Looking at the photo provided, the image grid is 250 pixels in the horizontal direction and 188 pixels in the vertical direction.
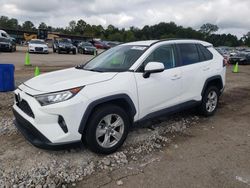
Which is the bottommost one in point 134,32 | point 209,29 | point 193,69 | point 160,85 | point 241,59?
point 160,85

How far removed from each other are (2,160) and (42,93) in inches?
44.8

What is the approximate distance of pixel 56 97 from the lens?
352 cm

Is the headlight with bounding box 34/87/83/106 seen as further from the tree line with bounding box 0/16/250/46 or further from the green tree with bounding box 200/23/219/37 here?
the green tree with bounding box 200/23/219/37

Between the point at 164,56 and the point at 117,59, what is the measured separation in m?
0.86

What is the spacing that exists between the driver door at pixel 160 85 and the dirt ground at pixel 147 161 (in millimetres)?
607

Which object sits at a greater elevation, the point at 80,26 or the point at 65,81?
the point at 80,26

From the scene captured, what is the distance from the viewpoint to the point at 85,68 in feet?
15.9

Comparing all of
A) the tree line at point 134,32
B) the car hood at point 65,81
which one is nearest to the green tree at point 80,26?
the tree line at point 134,32

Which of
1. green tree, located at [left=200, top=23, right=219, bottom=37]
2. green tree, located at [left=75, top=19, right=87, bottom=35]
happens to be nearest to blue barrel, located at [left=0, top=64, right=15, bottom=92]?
green tree, located at [left=75, top=19, right=87, bottom=35]

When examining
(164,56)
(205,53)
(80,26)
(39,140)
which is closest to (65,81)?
(39,140)

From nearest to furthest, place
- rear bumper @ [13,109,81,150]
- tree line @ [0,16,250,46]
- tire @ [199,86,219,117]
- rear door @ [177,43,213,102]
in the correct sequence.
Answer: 1. rear bumper @ [13,109,81,150]
2. rear door @ [177,43,213,102]
3. tire @ [199,86,219,117]
4. tree line @ [0,16,250,46]

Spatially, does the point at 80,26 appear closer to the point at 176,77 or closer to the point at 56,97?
the point at 176,77

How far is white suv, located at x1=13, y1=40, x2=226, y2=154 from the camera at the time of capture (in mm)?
3500

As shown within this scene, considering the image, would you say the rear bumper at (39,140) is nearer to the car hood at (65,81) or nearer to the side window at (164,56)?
the car hood at (65,81)
